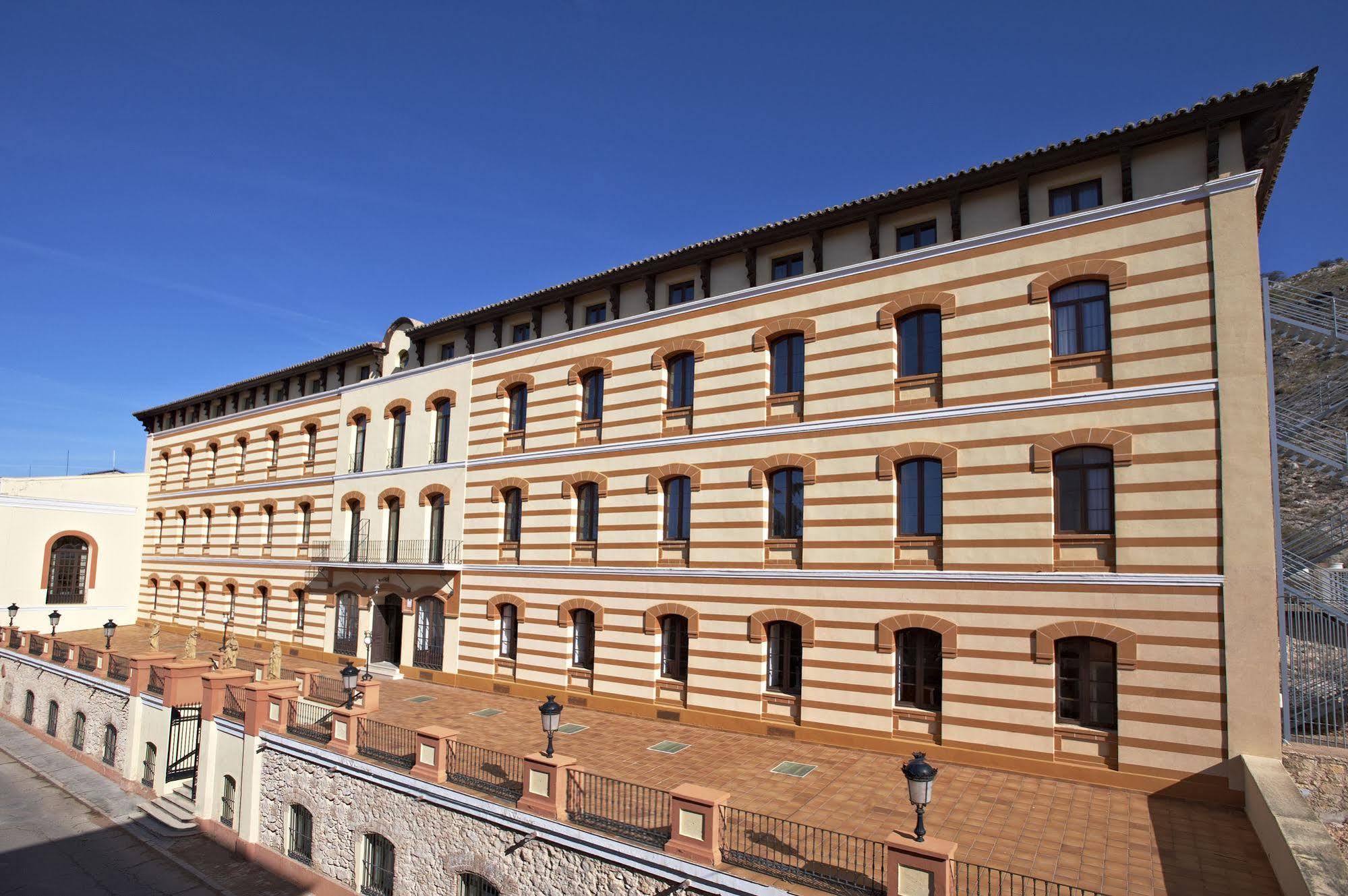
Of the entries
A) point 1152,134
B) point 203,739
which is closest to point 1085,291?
point 1152,134

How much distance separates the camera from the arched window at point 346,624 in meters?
28.0

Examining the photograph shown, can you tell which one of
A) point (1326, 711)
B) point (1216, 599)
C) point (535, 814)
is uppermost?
point (1216, 599)

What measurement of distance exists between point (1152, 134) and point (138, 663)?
29.5 m

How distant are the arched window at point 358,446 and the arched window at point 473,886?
18380mm

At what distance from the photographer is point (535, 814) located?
12617mm

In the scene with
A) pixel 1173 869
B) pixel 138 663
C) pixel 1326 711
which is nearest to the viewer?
pixel 1173 869

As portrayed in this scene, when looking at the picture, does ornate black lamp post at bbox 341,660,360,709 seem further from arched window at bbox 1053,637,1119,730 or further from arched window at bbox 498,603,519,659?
arched window at bbox 1053,637,1119,730

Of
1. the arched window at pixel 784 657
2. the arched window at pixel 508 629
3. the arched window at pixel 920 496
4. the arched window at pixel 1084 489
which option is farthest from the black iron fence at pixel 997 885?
the arched window at pixel 508 629

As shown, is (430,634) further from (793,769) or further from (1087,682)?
(1087,682)

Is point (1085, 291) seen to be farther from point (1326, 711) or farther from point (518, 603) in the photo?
point (518, 603)

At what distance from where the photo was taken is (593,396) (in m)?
22.0

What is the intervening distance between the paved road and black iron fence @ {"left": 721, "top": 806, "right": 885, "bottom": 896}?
13.4m

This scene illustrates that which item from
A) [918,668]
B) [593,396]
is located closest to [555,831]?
[918,668]

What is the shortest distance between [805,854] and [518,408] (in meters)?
16.3
